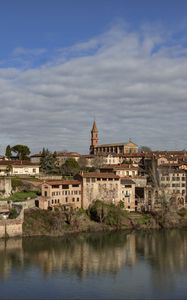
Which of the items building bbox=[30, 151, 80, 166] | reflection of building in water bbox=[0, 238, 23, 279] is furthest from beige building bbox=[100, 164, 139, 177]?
reflection of building in water bbox=[0, 238, 23, 279]

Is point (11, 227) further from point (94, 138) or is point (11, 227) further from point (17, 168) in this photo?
point (94, 138)

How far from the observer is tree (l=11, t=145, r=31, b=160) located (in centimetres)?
7506

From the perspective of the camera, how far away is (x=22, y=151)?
75188mm

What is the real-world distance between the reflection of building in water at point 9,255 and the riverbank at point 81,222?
3058 millimetres

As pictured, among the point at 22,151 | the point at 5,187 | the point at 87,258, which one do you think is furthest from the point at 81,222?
the point at 22,151

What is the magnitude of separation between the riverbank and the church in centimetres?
3840

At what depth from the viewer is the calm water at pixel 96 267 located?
26062 millimetres

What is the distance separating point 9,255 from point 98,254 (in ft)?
20.9

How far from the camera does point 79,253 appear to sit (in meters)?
36.1

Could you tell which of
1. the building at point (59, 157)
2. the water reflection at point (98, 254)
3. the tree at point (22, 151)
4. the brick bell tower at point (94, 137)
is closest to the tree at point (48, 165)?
the building at point (59, 157)

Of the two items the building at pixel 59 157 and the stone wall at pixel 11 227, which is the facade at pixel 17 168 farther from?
the stone wall at pixel 11 227

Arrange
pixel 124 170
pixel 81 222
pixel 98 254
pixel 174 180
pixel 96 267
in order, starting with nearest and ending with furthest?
pixel 96 267
pixel 98 254
pixel 81 222
pixel 174 180
pixel 124 170

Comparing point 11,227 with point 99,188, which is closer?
point 11,227

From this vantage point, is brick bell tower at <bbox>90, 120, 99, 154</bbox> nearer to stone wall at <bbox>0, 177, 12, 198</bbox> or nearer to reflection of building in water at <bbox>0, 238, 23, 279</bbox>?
stone wall at <bbox>0, 177, 12, 198</bbox>
